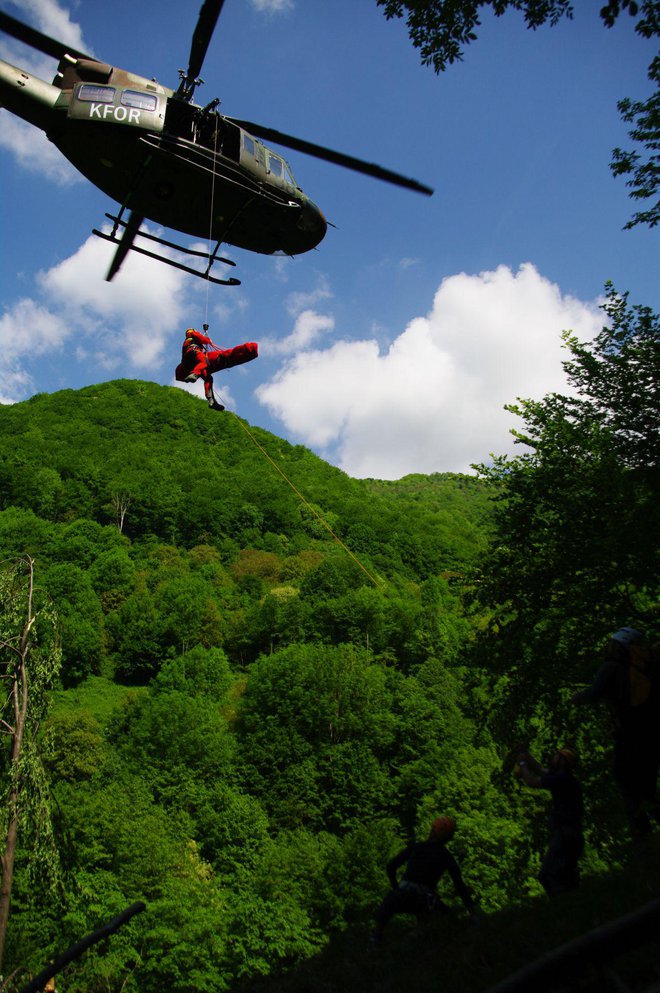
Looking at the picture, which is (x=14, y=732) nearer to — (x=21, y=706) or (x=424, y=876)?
(x=21, y=706)

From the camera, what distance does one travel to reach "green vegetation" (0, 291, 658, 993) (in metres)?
10.3

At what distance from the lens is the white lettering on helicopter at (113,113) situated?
1010 centimetres

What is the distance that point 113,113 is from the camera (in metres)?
10.1

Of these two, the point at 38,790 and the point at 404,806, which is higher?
the point at 38,790

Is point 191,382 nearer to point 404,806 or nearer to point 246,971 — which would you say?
point 246,971

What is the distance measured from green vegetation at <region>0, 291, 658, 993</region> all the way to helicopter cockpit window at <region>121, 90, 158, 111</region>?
873 centimetres

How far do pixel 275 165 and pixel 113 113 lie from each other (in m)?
2.98

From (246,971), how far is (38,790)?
55.6 ft

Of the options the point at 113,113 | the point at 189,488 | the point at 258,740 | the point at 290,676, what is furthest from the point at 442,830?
the point at 189,488

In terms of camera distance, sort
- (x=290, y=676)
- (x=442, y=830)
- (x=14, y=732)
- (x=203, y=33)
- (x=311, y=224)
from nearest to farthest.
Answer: (x=442, y=830)
(x=203, y=33)
(x=14, y=732)
(x=311, y=224)
(x=290, y=676)

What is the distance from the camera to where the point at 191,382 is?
11578 mm

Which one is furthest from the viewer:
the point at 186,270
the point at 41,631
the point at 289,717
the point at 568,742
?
the point at 289,717

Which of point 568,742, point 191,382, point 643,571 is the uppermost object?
point 191,382

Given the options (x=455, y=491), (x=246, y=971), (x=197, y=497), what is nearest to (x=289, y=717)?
(x=246, y=971)
